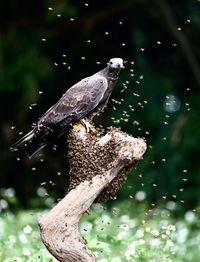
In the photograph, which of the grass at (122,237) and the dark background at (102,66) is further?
the dark background at (102,66)

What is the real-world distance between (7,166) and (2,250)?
6098 mm

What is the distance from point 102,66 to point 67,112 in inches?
282

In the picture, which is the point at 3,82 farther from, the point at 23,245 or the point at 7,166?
the point at 23,245

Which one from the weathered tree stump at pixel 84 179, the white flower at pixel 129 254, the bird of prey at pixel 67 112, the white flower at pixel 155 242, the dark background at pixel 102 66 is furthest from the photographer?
the dark background at pixel 102 66

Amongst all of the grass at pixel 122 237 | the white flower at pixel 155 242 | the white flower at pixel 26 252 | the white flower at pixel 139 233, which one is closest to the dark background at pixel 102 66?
the grass at pixel 122 237

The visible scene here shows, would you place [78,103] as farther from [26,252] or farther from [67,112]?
[26,252]

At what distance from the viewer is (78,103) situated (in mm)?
5949

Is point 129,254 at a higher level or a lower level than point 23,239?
higher

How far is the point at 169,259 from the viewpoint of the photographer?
6.70 metres

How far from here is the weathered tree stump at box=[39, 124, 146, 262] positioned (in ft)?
17.8

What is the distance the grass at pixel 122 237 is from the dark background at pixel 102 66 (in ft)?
10.3

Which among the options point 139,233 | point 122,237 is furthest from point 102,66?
point 122,237

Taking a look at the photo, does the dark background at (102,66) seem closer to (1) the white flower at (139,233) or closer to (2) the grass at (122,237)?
(2) the grass at (122,237)

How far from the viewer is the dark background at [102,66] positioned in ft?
39.7
